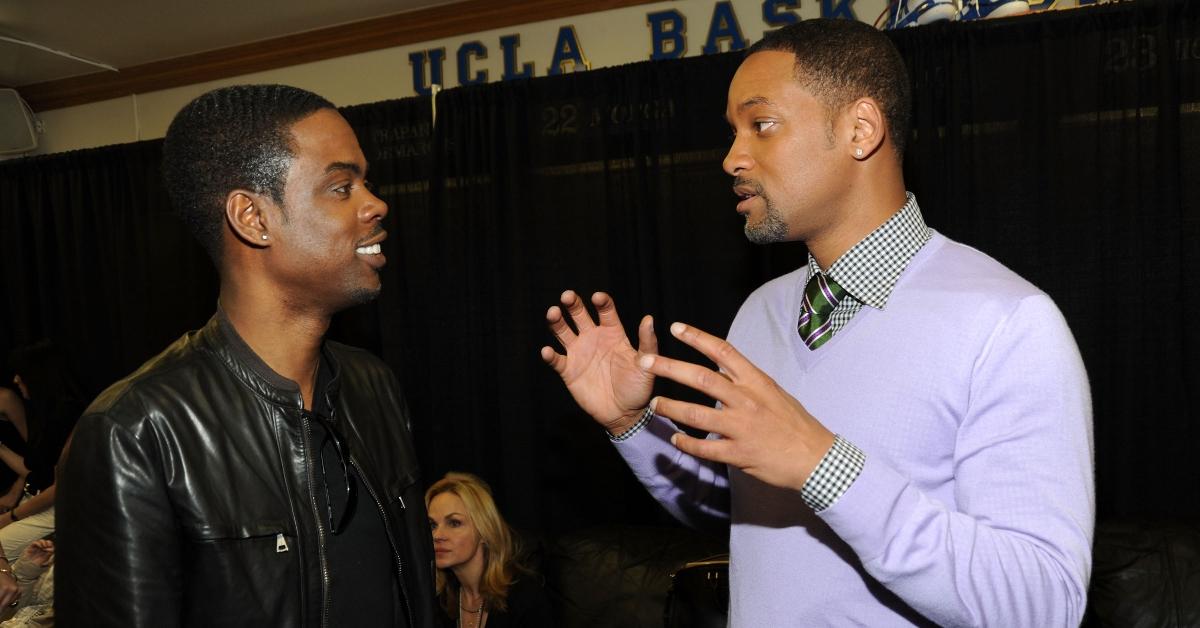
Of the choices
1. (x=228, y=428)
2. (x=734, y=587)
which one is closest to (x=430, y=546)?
(x=228, y=428)

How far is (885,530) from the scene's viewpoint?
1.07m

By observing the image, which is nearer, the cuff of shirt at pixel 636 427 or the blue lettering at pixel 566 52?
the cuff of shirt at pixel 636 427

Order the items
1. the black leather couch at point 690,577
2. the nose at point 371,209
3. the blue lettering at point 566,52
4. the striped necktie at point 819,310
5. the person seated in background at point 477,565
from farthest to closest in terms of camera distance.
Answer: the blue lettering at point 566,52 → the person seated in background at point 477,565 → the black leather couch at point 690,577 → the nose at point 371,209 → the striped necktie at point 819,310

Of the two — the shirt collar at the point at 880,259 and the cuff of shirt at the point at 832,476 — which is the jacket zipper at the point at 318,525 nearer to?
the cuff of shirt at the point at 832,476

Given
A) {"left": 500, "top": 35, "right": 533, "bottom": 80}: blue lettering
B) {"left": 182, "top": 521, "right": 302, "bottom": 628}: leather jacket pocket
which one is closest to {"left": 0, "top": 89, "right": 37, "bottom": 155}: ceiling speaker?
{"left": 500, "top": 35, "right": 533, "bottom": 80}: blue lettering

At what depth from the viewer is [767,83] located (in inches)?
62.6

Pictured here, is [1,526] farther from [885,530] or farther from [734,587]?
[885,530]

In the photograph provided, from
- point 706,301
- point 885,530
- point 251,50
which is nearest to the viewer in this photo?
point 885,530

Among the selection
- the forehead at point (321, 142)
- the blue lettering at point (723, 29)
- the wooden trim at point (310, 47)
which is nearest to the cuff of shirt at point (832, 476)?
the forehead at point (321, 142)

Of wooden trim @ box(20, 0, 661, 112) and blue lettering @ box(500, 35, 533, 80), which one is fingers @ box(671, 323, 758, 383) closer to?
wooden trim @ box(20, 0, 661, 112)

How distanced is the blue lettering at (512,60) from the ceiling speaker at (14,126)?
320cm

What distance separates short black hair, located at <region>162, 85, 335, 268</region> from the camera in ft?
4.99

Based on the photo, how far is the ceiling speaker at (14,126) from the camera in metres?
5.48

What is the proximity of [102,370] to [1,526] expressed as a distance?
3.05 ft
